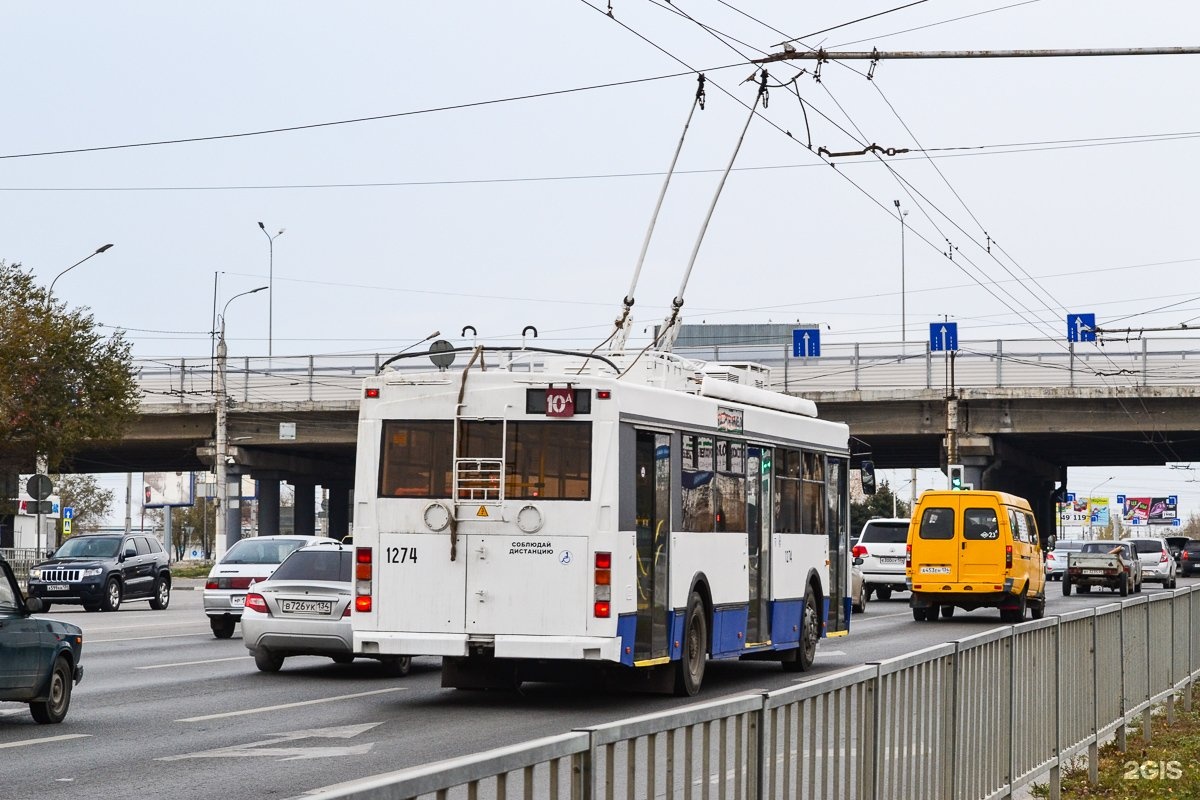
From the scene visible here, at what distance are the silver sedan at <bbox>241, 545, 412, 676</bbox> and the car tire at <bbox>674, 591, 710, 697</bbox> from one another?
4203mm

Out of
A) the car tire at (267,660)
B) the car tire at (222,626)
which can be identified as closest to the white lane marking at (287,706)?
the car tire at (267,660)

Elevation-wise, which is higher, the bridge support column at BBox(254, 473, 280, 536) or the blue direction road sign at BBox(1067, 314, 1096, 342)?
the blue direction road sign at BBox(1067, 314, 1096, 342)

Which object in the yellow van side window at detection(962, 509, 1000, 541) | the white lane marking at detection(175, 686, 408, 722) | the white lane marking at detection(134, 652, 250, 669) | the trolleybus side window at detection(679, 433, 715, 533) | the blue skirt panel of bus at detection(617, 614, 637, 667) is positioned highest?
the trolleybus side window at detection(679, 433, 715, 533)

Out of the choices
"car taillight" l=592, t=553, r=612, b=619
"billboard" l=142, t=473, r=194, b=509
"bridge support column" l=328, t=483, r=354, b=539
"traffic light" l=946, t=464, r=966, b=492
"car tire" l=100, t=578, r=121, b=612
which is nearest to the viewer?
"car taillight" l=592, t=553, r=612, b=619

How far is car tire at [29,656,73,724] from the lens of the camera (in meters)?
13.9

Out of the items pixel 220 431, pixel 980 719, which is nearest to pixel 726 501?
pixel 980 719

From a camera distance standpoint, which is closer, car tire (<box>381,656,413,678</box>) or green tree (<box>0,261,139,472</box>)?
car tire (<box>381,656,413,678</box>)

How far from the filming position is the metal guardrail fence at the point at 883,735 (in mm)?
4484

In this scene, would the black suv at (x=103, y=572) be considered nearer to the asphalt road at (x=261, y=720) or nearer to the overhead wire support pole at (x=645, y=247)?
the asphalt road at (x=261, y=720)

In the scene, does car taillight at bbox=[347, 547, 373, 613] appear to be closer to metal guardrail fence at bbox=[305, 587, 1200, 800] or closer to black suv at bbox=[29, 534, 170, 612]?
metal guardrail fence at bbox=[305, 587, 1200, 800]

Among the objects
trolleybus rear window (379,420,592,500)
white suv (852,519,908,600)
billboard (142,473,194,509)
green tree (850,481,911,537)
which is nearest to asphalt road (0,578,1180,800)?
trolleybus rear window (379,420,592,500)

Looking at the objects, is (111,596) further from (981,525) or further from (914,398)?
(914,398)

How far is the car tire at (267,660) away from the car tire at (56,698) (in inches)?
206

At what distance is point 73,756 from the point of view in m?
12.0
